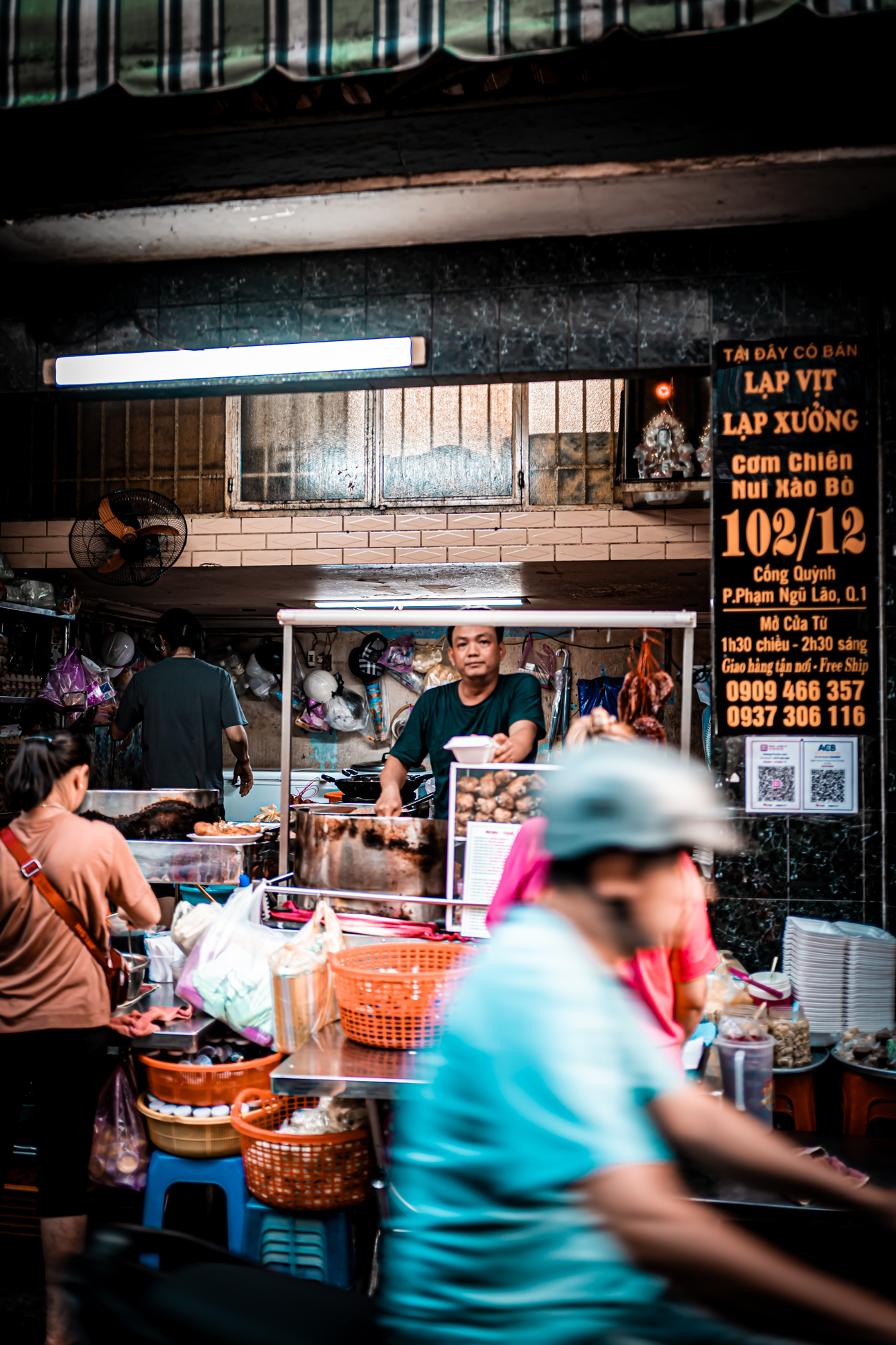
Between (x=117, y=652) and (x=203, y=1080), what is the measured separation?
7565 mm

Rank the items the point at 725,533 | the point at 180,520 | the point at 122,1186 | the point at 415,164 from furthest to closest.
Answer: the point at 180,520, the point at 725,533, the point at 415,164, the point at 122,1186

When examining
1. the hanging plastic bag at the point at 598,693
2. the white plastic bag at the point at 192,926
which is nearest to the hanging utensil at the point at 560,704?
the hanging plastic bag at the point at 598,693

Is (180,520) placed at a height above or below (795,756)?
above

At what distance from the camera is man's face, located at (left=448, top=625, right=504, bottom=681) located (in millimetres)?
4238

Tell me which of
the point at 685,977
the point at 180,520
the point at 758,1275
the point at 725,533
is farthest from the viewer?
the point at 180,520

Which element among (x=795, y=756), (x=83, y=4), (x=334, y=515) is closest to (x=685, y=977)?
(x=795, y=756)

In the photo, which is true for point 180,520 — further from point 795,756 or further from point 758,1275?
point 758,1275

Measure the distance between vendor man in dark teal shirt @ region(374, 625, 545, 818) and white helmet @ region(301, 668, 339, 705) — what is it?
21.2 ft

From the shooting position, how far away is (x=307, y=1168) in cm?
313

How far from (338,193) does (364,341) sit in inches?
A: 23.8

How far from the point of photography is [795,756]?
13.3 ft

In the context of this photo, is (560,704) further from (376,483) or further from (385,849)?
(385,849)

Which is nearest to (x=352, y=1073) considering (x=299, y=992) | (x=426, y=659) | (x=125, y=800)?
(x=299, y=992)

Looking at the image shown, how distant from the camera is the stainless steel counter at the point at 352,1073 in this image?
9.16ft
